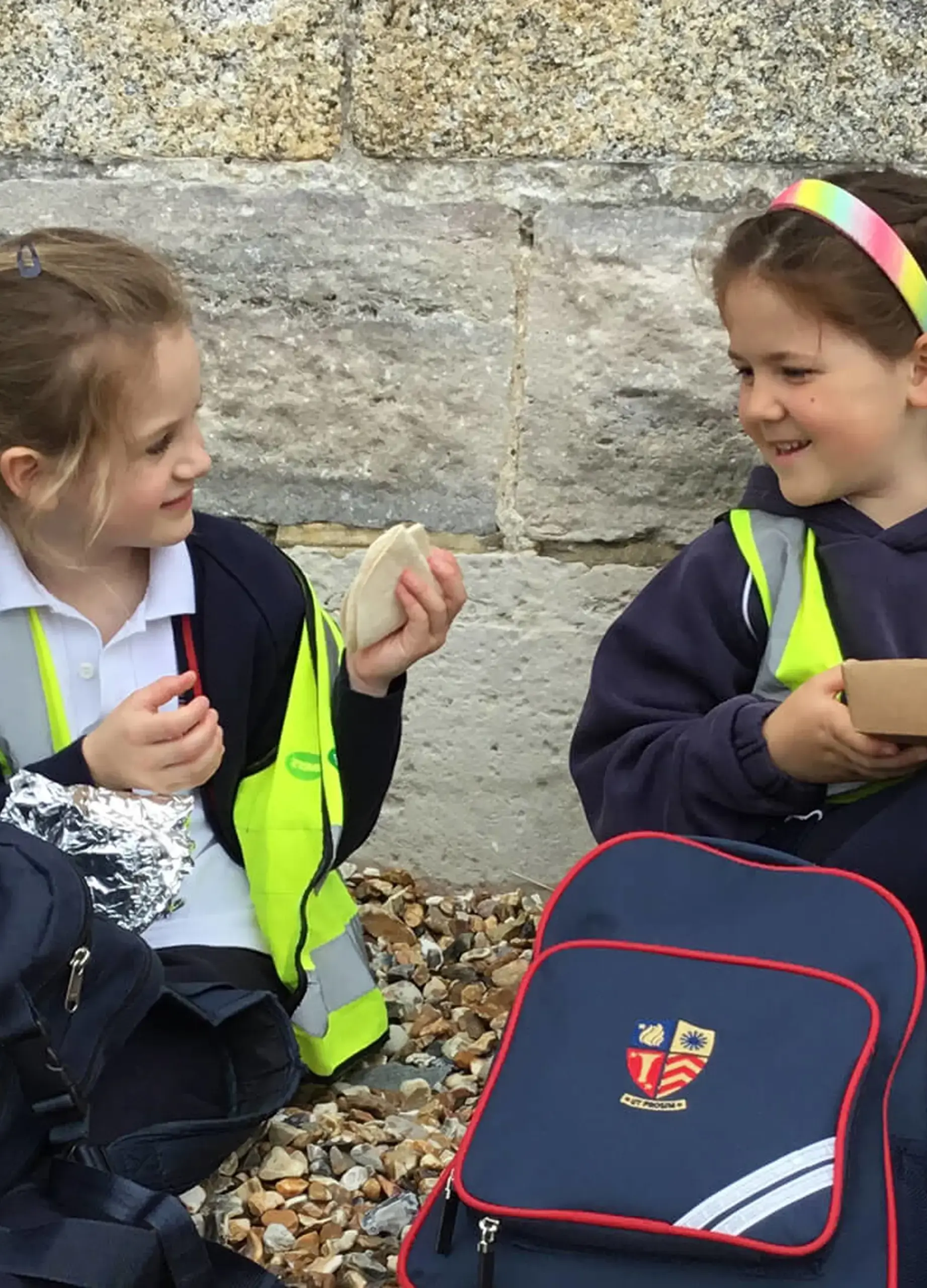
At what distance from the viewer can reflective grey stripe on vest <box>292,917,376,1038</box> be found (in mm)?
1978

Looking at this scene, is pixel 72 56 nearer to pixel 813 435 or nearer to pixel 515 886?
pixel 813 435

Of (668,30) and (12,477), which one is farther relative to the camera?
(668,30)

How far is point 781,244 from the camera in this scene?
183 centimetres

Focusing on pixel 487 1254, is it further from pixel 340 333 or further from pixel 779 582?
pixel 340 333

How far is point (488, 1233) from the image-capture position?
1276mm

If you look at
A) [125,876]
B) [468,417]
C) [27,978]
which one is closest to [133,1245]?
[27,978]

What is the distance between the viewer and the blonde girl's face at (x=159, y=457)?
5.75 feet

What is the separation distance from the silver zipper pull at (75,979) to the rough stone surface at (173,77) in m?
1.18

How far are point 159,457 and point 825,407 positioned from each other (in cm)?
77

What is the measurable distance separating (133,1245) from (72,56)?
1.55 metres

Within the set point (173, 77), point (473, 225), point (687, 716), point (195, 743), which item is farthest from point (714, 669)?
point (173, 77)

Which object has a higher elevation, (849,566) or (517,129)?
(517,129)

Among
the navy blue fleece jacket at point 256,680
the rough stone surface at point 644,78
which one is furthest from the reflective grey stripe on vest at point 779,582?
the rough stone surface at point 644,78

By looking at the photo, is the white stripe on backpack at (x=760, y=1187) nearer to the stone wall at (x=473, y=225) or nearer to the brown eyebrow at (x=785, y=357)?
the brown eyebrow at (x=785, y=357)
